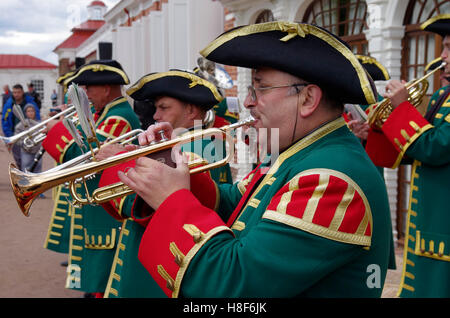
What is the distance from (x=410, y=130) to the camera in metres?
3.41

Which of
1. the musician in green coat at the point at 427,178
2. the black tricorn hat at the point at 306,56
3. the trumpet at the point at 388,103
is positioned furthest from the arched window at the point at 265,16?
the black tricorn hat at the point at 306,56

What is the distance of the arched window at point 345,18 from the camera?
21.5 feet

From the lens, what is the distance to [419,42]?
5.72 meters

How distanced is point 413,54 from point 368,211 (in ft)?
15.8

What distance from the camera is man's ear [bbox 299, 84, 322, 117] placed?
170cm

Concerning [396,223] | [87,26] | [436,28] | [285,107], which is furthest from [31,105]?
[87,26]

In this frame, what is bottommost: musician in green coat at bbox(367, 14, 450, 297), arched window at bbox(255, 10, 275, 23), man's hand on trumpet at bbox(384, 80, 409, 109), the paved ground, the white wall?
the paved ground

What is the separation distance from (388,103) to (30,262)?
15.4 ft

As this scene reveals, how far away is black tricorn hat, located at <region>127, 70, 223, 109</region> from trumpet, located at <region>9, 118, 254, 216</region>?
1.13m

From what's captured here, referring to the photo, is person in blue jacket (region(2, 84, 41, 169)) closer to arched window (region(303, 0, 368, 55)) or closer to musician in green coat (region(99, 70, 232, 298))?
arched window (region(303, 0, 368, 55))

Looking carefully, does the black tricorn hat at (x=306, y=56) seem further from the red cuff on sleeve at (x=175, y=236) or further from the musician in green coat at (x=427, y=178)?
the musician in green coat at (x=427, y=178)

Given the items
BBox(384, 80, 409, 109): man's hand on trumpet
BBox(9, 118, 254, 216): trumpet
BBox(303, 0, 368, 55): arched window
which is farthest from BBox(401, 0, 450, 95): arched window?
BBox(9, 118, 254, 216): trumpet
